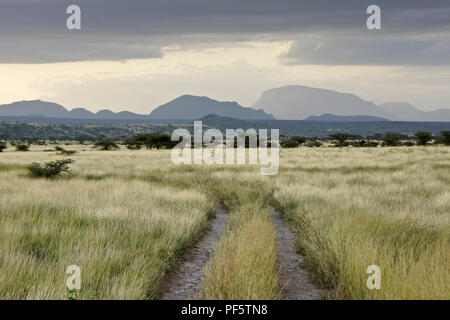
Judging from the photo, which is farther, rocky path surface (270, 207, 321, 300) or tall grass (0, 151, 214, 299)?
rocky path surface (270, 207, 321, 300)

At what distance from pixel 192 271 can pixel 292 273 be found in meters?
1.81

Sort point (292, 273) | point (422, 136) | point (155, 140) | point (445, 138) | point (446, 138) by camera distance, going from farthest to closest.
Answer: point (445, 138)
point (446, 138)
point (422, 136)
point (155, 140)
point (292, 273)

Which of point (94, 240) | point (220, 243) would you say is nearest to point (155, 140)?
point (94, 240)

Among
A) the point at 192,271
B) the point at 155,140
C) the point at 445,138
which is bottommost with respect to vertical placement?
the point at 192,271

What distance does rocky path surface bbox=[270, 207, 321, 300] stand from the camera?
6.12m

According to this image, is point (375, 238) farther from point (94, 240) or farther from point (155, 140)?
point (155, 140)

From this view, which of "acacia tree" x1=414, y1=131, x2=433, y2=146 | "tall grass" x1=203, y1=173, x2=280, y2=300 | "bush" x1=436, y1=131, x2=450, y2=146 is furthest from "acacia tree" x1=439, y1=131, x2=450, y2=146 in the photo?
"tall grass" x1=203, y1=173, x2=280, y2=300

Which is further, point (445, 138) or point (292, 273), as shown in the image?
point (445, 138)

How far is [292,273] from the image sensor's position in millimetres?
7094

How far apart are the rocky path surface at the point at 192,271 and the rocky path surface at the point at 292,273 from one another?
1394 millimetres

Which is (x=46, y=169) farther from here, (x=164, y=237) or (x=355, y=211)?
(x=355, y=211)

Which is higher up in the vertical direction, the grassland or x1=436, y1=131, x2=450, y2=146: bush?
x1=436, y1=131, x2=450, y2=146: bush

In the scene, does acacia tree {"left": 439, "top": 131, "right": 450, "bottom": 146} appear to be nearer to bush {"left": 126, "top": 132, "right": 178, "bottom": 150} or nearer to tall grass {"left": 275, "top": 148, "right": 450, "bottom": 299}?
bush {"left": 126, "top": 132, "right": 178, "bottom": 150}

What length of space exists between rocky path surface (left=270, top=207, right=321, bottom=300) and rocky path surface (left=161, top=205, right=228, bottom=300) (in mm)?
1394
